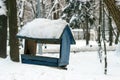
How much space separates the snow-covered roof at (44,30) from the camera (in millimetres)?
13708

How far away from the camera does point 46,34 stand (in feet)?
45.4

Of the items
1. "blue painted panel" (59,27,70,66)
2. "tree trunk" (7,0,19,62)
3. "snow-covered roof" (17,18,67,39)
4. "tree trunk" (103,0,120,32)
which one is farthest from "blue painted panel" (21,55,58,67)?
"tree trunk" (103,0,120,32)

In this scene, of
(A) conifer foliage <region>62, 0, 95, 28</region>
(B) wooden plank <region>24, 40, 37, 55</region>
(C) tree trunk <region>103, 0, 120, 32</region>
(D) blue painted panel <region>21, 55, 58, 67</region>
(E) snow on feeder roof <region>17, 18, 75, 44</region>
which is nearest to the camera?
(C) tree trunk <region>103, 0, 120, 32</region>

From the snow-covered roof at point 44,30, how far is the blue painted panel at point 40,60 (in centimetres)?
84

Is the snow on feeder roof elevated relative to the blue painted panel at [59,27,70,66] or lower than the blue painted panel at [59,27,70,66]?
elevated

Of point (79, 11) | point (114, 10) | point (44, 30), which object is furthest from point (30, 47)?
point (79, 11)

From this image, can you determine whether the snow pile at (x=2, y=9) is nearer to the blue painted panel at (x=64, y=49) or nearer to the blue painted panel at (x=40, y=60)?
the blue painted panel at (x=40, y=60)

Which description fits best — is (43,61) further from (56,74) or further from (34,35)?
(56,74)

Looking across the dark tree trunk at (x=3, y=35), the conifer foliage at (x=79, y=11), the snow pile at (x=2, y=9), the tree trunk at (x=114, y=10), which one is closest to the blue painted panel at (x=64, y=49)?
the dark tree trunk at (x=3, y=35)

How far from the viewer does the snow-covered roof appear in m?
13.7

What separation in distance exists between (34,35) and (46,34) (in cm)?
54

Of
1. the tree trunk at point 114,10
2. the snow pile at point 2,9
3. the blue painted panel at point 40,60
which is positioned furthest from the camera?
the snow pile at point 2,9

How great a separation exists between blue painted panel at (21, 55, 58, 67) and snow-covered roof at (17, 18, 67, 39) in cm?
84

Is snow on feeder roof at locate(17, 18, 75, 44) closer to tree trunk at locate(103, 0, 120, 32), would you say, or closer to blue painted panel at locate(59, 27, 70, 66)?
blue painted panel at locate(59, 27, 70, 66)
